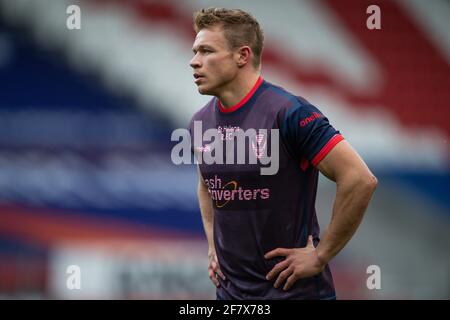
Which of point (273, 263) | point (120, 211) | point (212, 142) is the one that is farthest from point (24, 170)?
point (273, 263)

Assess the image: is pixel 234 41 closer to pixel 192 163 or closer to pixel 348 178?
pixel 348 178

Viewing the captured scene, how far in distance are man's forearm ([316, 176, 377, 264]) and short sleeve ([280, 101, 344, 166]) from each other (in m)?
0.14

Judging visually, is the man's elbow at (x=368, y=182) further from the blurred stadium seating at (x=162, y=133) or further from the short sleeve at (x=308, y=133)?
the blurred stadium seating at (x=162, y=133)

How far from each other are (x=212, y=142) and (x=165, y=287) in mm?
2101

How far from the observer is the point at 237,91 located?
2.43m

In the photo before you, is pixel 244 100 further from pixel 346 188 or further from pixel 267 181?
pixel 346 188

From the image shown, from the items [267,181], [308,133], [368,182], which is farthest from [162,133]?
[368,182]

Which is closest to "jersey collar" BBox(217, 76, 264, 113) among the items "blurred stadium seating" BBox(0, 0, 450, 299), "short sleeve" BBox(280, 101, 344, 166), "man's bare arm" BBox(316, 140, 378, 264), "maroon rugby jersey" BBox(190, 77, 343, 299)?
"maroon rugby jersey" BBox(190, 77, 343, 299)

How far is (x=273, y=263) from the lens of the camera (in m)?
2.32

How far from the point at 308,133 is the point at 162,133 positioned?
2270 millimetres

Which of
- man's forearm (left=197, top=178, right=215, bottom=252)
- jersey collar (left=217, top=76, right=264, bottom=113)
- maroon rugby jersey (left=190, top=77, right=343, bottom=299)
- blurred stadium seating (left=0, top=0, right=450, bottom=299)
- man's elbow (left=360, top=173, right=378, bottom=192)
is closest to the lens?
man's elbow (left=360, top=173, right=378, bottom=192)

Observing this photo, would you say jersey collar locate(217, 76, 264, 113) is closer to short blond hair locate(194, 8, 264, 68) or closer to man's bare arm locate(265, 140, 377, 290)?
short blond hair locate(194, 8, 264, 68)

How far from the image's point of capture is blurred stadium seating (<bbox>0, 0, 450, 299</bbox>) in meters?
4.29

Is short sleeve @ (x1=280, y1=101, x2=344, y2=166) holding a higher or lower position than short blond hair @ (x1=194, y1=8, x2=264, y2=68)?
lower
